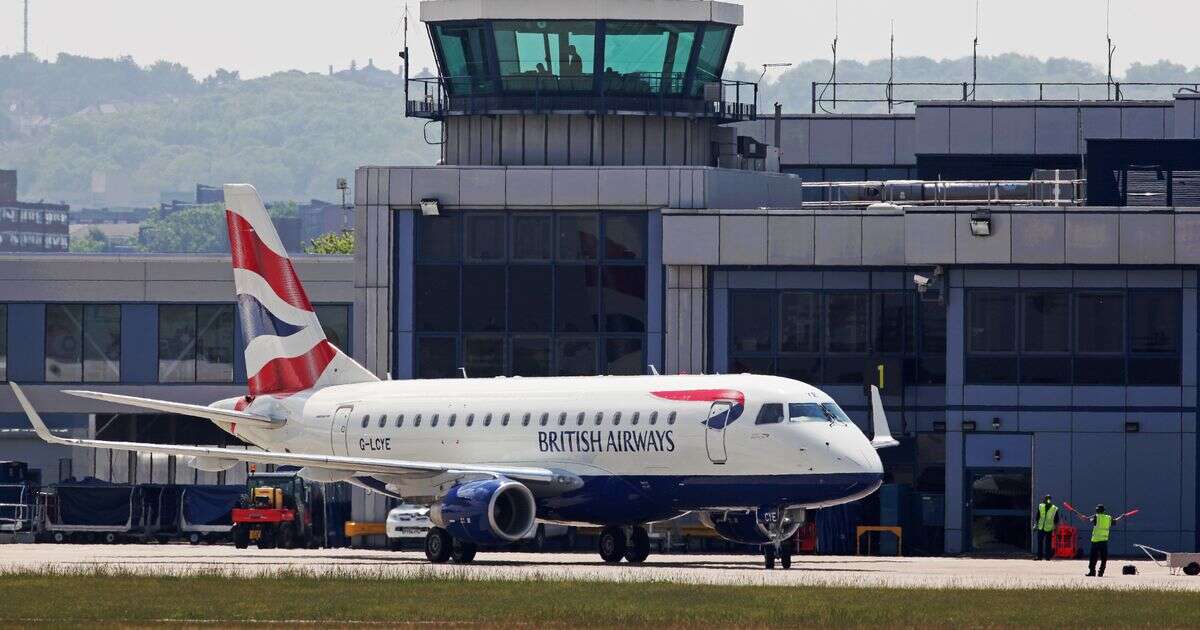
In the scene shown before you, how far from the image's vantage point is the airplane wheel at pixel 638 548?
182 feet

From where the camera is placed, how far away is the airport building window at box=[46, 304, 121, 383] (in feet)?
286

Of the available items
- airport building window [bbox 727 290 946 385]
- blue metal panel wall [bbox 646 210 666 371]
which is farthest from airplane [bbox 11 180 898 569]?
blue metal panel wall [bbox 646 210 666 371]

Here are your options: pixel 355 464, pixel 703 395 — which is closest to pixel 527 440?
pixel 355 464

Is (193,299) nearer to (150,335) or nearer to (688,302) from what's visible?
→ (150,335)

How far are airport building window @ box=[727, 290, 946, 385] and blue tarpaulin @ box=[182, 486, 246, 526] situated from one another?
17.2 metres

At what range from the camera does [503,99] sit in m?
71.6

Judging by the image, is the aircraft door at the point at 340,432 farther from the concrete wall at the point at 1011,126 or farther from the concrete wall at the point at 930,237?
the concrete wall at the point at 1011,126

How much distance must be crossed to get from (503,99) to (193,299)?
21092 millimetres

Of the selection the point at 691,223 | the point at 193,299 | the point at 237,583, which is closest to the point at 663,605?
the point at 237,583

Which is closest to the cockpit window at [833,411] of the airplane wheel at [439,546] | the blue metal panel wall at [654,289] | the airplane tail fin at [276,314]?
the airplane wheel at [439,546]

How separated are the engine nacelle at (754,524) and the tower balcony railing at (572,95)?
2173cm

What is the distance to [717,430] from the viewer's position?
51.5m

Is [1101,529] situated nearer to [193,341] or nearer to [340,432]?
[340,432]

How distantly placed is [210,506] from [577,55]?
18.6 metres
